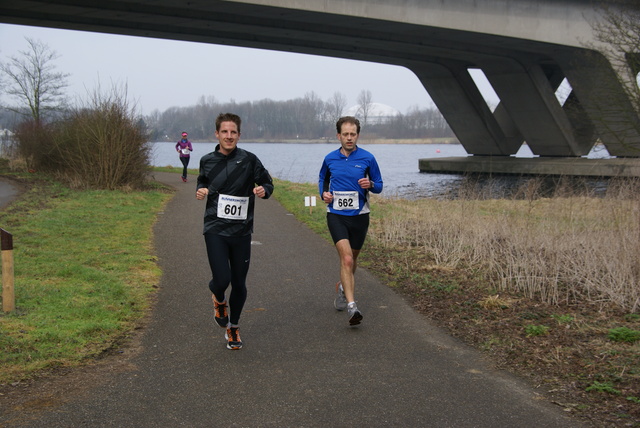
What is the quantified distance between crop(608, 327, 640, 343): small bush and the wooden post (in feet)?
18.4

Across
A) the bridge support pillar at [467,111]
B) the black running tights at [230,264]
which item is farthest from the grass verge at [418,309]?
the bridge support pillar at [467,111]

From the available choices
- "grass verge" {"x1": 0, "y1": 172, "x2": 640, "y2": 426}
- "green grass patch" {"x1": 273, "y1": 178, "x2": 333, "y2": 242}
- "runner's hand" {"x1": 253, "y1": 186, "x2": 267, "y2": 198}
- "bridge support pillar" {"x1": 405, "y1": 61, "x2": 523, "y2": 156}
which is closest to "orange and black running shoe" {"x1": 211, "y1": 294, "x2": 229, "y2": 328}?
"grass verge" {"x1": 0, "y1": 172, "x2": 640, "y2": 426}

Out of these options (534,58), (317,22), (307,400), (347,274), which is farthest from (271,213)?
(534,58)

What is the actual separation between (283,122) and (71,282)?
355ft

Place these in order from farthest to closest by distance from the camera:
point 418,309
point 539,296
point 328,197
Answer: point 539,296 < point 418,309 < point 328,197

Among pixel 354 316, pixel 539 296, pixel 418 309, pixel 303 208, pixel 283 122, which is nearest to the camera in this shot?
pixel 354 316

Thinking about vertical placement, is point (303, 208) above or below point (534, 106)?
below

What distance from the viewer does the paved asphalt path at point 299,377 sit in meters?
4.16

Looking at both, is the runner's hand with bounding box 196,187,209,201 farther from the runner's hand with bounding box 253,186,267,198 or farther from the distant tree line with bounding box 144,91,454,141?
the distant tree line with bounding box 144,91,454,141

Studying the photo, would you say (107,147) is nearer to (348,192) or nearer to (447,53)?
(348,192)

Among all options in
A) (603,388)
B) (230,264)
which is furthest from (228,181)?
(603,388)

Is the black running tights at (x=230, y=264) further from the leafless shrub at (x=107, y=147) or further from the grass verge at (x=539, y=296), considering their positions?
the leafless shrub at (x=107, y=147)

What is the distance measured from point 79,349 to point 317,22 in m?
26.0

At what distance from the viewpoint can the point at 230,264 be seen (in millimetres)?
5953
